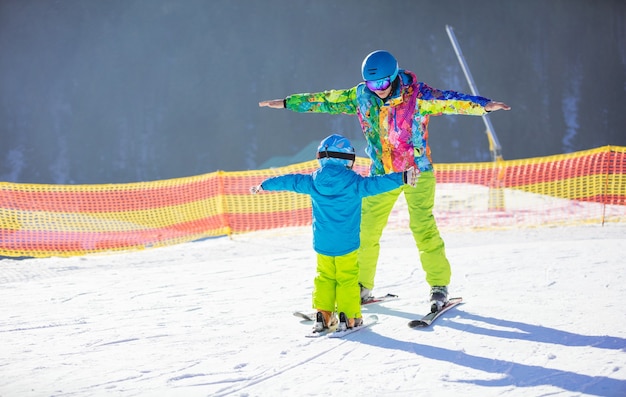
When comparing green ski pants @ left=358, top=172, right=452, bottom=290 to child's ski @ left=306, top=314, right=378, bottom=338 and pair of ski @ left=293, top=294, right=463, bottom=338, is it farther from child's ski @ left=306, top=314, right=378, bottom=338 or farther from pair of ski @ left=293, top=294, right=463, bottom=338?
child's ski @ left=306, top=314, right=378, bottom=338

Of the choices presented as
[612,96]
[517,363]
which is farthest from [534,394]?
[612,96]

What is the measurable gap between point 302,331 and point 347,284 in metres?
0.52

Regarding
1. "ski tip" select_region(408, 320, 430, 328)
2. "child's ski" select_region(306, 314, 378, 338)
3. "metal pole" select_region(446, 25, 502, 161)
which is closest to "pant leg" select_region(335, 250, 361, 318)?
"child's ski" select_region(306, 314, 378, 338)

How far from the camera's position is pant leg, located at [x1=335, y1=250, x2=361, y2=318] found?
5.11m

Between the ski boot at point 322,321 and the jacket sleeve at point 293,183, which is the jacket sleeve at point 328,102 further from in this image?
the ski boot at point 322,321

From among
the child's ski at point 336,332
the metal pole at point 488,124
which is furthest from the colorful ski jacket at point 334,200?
the metal pole at point 488,124

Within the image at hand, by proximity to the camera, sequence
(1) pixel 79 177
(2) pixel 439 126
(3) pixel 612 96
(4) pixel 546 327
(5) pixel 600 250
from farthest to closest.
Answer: (3) pixel 612 96
(2) pixel 439 126
(1) pixel 79 177
(5) pixel 600 250
(4) pixel 546 327

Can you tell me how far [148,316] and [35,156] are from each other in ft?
63.0

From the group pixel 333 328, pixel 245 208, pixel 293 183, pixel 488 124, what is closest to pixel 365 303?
pixel 333 328

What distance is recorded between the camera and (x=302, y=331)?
5.25 metres

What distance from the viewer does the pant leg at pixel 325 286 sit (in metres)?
5.16

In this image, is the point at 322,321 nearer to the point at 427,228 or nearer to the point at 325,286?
the point at 325,286

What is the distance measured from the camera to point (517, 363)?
427cm

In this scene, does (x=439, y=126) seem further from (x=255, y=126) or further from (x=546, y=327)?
(x=546, y=327)
